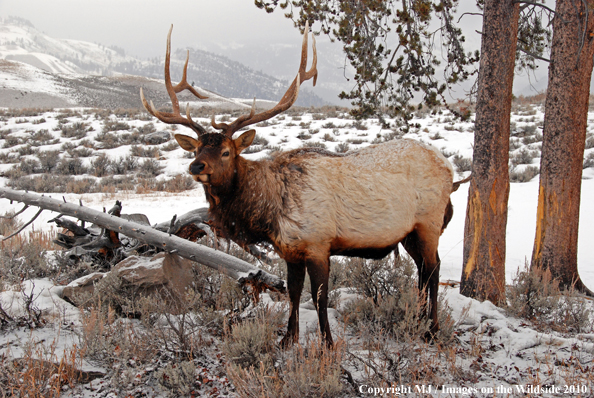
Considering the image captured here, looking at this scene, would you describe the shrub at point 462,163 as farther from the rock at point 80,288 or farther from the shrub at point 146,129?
the shrub at point 146,129

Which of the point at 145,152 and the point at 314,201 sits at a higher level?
the point at 314,201

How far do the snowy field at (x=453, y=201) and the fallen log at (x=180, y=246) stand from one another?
26.5 inches

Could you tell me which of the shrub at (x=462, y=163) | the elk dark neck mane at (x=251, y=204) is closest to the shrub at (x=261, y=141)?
the shrub at (x=462, y=163)

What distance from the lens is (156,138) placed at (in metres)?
19.5

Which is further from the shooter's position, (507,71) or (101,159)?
(101,159)

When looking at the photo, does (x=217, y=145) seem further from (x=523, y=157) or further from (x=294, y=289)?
(x=523, y=157)

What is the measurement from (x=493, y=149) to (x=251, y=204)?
3085 millimetres

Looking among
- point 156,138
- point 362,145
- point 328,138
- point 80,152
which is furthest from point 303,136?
point 80,152

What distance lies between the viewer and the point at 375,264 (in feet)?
15.1

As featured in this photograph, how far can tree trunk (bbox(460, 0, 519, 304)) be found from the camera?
15.2 feet

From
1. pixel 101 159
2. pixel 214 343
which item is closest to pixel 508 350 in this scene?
pixel 214 343

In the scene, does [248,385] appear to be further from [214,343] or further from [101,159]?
[101,159]

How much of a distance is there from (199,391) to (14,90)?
75.1m

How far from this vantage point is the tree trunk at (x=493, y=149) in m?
4.63
